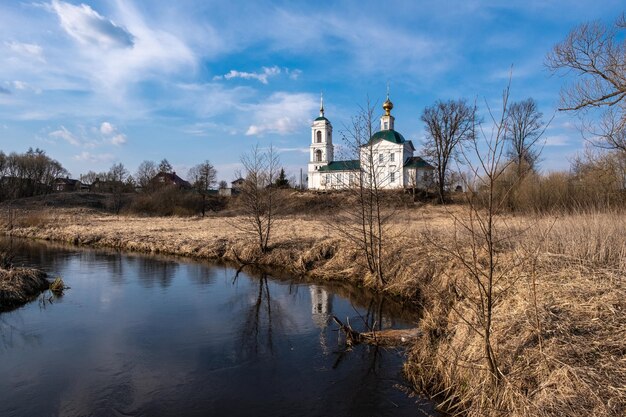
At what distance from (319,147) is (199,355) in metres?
63.4

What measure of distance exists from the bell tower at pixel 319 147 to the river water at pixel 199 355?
184 feet

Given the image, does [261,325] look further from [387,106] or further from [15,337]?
[387,106]

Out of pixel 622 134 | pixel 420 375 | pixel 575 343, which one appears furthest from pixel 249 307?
pixel 622 134

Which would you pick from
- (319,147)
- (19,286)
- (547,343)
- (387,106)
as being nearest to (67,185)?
(319,147)

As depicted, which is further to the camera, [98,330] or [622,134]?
[622,134]

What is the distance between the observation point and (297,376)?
7.16 meters

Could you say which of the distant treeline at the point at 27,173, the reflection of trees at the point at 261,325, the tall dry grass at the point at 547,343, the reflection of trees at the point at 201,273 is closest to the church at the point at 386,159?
the reflection of trees at the point at 201,273

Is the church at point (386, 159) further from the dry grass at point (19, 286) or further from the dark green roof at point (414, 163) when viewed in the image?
the dry grass at point (19, 286)

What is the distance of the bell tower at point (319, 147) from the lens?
6925cm

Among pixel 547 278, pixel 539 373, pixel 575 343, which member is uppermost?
pixel 547 278

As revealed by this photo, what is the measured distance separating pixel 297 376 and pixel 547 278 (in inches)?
179

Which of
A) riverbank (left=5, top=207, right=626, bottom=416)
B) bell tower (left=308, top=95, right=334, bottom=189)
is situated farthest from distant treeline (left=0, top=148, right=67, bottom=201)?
riverbank (left=5, top=207, right=626, bottom=416)

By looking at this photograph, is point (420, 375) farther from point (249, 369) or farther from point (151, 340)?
point (151, 340)

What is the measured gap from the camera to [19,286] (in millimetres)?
12117
